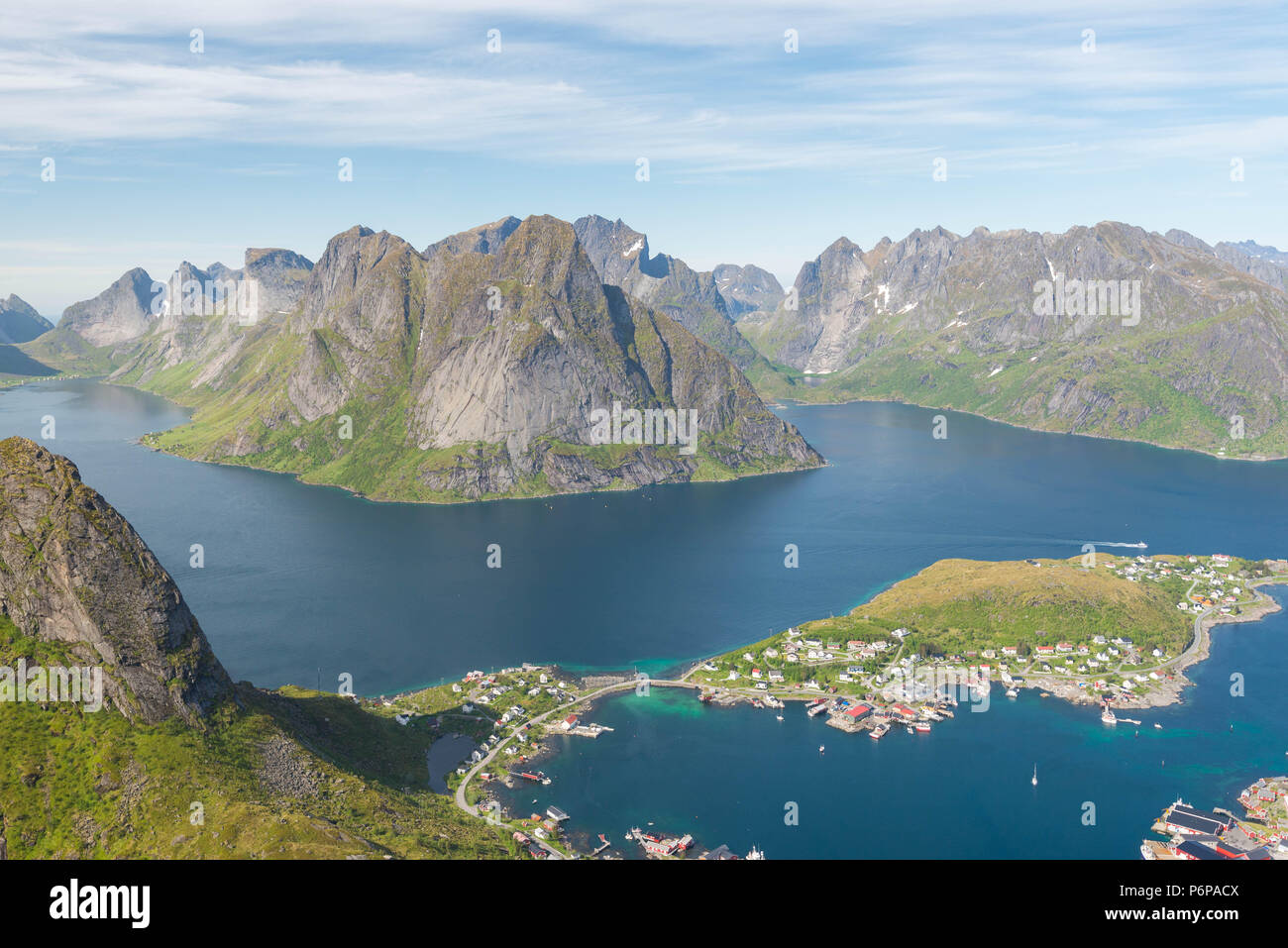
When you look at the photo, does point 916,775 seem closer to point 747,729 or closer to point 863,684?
point 747,729

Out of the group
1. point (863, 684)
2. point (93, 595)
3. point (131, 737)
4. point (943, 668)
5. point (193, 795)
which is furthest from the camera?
point (943, 668)

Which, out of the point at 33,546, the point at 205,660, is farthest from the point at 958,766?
the point at 33,546

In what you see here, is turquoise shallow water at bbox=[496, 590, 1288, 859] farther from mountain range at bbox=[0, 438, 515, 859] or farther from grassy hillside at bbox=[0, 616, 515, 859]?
mountain range at bbox=[0, 438, 515, 859]

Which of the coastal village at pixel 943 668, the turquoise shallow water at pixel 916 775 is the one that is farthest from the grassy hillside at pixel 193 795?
the coastal village at pixel 943 668

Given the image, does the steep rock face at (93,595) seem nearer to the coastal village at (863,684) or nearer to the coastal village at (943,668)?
the coastal village at (863,684)

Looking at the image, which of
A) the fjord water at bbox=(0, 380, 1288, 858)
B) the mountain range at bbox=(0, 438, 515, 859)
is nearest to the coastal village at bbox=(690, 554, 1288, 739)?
the fjord water at bbox=(0, 380, 1288, 858)

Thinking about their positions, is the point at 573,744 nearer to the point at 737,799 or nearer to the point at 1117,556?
the point at 737,799

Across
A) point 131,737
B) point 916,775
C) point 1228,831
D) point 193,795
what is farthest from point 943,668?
point 131,737
